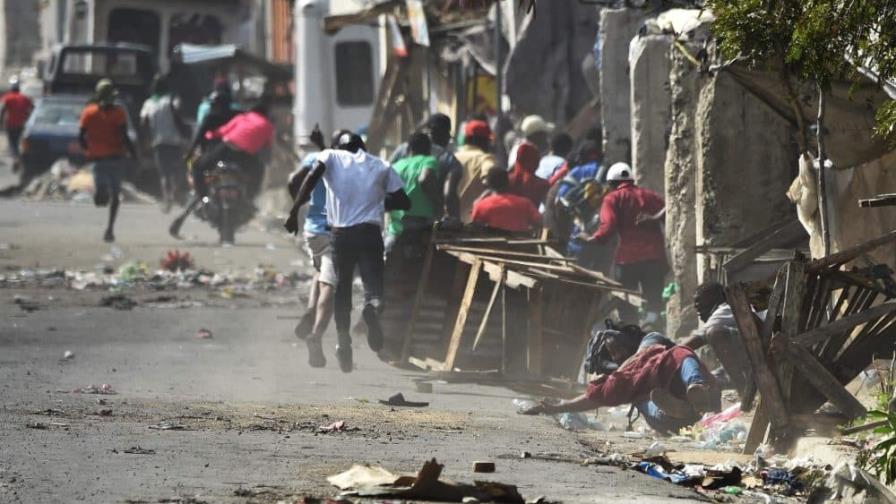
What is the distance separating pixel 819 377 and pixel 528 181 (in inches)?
270

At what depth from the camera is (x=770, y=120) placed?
13.2 metres

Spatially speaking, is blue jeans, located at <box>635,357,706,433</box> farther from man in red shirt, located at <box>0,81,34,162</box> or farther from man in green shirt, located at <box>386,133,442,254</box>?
man in red shirt, located at <box>0,81,34,162</box>

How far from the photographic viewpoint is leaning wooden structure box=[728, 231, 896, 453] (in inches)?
367

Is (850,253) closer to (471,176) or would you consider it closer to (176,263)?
(471,176)

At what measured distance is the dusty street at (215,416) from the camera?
7.65 m

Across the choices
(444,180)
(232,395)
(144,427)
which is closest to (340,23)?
(444,180)

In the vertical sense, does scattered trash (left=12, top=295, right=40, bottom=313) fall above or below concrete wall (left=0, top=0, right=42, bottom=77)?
below

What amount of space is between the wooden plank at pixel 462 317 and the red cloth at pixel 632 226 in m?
1.32

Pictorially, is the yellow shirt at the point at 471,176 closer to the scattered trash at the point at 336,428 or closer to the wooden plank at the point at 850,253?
the scattered trash at the point at 336,428

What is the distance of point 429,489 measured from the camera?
725 cm

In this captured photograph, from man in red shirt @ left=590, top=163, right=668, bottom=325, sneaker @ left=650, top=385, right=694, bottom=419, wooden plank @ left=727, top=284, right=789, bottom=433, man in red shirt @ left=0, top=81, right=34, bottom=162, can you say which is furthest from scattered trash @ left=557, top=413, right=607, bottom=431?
man in red shirt @ left=0, top=81, right=34, bottom=162

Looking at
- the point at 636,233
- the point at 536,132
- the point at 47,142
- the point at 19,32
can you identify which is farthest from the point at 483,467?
the point at 19,32

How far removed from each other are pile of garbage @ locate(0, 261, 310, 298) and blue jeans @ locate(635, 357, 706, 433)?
754cm

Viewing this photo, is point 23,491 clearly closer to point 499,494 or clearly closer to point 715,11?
point 499,494
